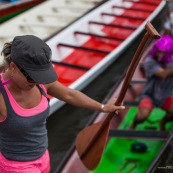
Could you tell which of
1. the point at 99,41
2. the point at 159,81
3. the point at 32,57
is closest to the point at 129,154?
the point at 159,81

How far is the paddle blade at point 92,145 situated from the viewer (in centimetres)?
323

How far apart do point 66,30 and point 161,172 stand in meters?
4.03

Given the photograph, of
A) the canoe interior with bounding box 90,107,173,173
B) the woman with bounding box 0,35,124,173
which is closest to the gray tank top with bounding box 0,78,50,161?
the woman with bounding box 0,35,124,173

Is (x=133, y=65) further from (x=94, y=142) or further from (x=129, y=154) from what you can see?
(x=129, y=154)

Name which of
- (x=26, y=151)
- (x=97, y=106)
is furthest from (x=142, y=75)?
(x=26, y=151)

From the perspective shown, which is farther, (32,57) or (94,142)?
(94,142)

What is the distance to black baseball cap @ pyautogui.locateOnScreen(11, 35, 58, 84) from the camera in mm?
2320

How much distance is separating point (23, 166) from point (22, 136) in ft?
0.83

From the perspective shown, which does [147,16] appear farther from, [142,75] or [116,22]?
[142,75]

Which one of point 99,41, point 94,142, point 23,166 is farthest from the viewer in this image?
point 99,41

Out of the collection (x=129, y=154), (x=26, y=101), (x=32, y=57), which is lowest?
(x=129, y=154)

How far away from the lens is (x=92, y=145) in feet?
11.0

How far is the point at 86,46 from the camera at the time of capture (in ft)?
24.4

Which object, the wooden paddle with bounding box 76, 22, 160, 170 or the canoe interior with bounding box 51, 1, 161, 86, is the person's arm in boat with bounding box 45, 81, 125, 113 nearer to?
the wooden paddle with bounding box 76, 22, 160, 170
